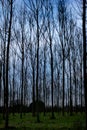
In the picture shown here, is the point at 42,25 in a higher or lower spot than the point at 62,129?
higher

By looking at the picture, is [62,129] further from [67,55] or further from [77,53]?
[77,53]

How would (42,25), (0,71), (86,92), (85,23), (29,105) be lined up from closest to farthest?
1. (86,92)
2. (85,23)
3. (42,25)
4. (0,71)
5. (29,105)

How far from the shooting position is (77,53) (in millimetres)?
24344

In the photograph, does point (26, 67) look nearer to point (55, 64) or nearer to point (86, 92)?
point (55, 64)

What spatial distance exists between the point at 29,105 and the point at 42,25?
1919 cm

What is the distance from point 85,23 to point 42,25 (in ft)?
29.8

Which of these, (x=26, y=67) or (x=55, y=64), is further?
(x=55, y=64)

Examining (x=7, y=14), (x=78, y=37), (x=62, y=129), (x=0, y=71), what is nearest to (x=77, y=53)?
(x=78, y=37)

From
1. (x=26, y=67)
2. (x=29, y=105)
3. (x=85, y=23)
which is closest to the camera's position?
(x=85, y=23)

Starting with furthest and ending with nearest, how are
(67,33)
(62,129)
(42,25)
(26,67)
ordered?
(26,67) < (67,33) < (42,25) < (62,129)

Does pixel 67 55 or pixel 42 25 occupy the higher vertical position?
pixel 42 25

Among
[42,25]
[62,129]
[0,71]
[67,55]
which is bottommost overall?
[62,129]

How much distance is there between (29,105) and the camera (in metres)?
34.6

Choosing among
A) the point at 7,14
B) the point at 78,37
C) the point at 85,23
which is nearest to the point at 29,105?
the point at 78,37
